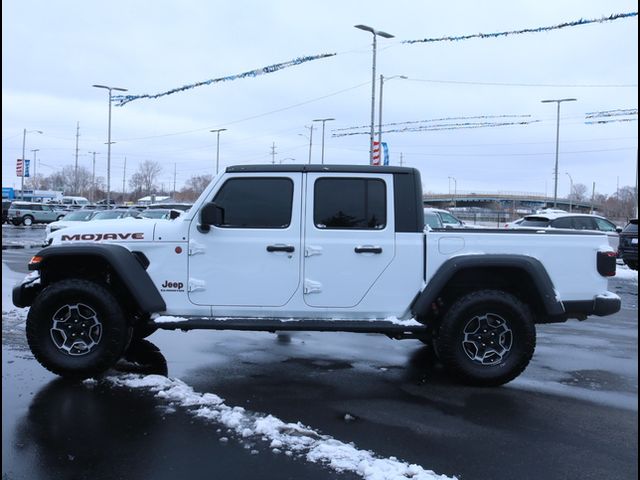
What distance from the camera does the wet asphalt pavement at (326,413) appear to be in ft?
12.8

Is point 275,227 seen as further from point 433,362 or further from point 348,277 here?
point 433,362

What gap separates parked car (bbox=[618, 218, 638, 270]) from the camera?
18047mm

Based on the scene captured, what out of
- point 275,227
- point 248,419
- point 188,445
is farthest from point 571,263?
point 188,445

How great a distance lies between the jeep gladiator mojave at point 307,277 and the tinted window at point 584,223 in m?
14.7

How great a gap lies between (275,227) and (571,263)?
2.87m

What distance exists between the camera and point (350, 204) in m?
5.90

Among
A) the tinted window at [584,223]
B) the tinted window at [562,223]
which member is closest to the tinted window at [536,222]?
the tinted window at [562,223]

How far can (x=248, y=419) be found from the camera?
15.4 ft

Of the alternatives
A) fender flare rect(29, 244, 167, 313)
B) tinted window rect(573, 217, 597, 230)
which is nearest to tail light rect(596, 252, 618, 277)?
fender flare rect(29, 244, 167, 313)

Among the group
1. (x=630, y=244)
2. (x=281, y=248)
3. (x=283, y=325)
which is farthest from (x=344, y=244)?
(x=630, y=244)

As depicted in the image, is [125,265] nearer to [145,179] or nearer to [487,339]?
[487,339]

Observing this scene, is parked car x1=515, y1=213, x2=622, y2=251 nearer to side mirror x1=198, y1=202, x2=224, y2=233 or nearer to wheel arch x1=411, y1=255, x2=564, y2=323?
wheel arch x1=411, y1=255, x2=564, y2=323

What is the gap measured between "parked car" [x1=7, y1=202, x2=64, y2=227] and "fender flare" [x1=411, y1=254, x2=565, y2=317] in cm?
4557

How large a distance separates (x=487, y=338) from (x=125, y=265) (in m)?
3.49
